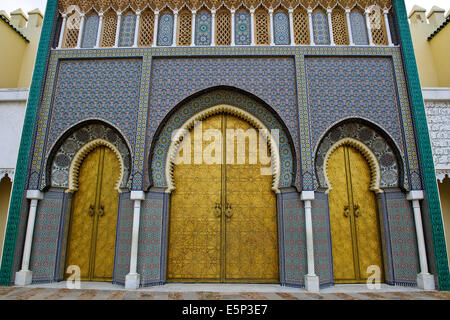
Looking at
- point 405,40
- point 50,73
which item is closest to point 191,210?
point 50,73

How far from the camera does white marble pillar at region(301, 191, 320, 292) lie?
163 inches

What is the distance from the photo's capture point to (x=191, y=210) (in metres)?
4.80

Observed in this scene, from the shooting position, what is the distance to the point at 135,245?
171 inches

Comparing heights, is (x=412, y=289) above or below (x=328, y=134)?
below

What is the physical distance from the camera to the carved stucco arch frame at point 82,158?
4.86 m

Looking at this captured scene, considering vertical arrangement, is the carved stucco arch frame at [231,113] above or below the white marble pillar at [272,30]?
below

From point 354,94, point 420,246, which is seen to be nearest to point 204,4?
point 354,94

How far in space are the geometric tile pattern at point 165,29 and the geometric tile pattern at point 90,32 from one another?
1157mm

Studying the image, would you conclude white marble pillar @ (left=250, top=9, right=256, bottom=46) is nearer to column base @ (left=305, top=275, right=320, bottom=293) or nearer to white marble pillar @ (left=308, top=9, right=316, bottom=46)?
white marble pillar @ (left=308, top=9, right=316, bottom=46)

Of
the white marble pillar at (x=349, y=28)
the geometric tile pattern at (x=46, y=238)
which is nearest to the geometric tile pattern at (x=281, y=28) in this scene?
the white marble pillar at (x=349, y=28)

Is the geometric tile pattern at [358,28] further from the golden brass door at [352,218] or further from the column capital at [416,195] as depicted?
the column capital at [416,195]

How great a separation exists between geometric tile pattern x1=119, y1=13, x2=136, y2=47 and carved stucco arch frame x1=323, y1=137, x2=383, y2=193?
12.8 ft
